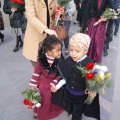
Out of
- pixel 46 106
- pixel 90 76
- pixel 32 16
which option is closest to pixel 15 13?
pixel 32 16

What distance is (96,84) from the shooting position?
1.90m

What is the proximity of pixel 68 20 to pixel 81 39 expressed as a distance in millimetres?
2759

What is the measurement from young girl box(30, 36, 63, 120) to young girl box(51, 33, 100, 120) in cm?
11

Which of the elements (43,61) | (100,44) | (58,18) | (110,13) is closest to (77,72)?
(43,61)

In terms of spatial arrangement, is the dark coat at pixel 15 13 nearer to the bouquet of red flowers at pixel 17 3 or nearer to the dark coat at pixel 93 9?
the bouquet of red flowers at pixel 17 3

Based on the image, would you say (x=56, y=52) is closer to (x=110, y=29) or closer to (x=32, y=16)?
(x=32, y=16)

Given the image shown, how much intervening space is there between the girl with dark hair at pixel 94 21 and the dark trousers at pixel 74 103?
1.95 metres

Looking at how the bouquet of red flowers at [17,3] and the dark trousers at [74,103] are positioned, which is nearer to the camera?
the dark trousers at [74,103]

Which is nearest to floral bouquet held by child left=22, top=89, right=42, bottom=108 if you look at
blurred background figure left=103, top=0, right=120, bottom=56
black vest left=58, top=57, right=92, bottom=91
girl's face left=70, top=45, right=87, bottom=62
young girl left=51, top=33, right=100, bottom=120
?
young girl left=51, top=33, right=100, bottom=120

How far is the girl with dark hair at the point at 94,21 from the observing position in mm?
3801

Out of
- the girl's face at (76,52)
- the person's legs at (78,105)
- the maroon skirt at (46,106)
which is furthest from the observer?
the maroon skirt at (46,106)

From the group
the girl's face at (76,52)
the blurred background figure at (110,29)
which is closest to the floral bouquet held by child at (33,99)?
the girl's face at (76,52)

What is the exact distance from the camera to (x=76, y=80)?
7.18ft

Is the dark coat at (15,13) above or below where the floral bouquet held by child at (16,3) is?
below
